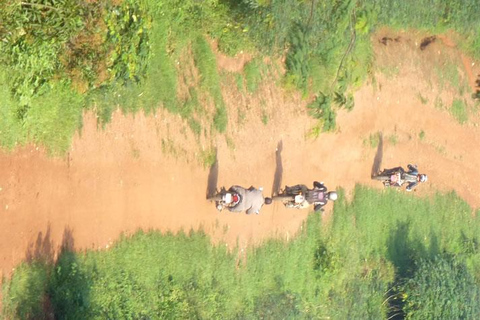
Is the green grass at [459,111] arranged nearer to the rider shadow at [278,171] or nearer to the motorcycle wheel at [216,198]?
the rider shadow at [278,171]

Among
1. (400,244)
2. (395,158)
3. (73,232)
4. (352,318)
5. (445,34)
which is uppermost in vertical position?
(445,34)

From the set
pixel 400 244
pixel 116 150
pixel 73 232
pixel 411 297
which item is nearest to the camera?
pixel 73 232

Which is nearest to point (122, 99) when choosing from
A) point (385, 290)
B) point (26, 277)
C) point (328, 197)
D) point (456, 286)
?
point (26, 277)

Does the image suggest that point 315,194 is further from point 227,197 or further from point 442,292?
point 442,292

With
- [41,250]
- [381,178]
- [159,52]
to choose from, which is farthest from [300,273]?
[41,250]

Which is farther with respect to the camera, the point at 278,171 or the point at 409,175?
the point at 409,175

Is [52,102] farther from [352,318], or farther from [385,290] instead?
[385,290]

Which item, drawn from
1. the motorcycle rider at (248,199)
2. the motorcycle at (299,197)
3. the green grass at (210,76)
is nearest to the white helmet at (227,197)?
the motorcycle rider at (248,199)
